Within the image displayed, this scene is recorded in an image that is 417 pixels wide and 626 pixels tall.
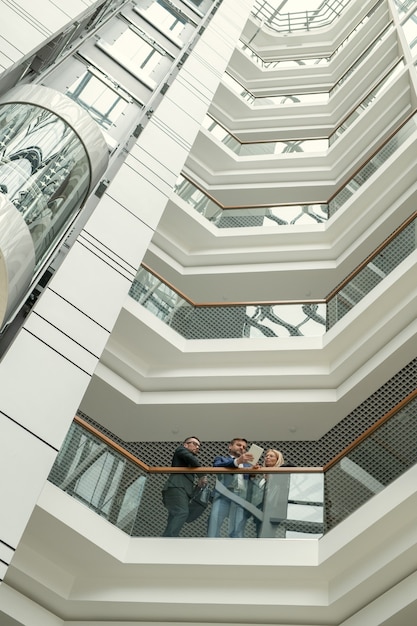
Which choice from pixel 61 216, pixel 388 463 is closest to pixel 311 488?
pixel 388 463

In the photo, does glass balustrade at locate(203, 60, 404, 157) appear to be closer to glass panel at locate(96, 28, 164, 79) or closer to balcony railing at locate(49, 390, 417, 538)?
glass panel at locate(96, 28, 164, 79)

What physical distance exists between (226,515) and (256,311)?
14.1 feet

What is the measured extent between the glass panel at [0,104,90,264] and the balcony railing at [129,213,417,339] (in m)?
4.28

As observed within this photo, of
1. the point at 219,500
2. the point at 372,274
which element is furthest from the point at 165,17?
the point at 219,500

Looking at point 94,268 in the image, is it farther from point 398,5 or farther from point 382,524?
point 398,5

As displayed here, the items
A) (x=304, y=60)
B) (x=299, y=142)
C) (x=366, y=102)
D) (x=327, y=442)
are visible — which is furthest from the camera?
(x=304, y=60)

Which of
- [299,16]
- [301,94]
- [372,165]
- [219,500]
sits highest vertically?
[299,16]

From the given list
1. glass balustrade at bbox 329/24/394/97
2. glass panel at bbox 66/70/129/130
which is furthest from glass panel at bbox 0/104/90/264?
glass balustrade at bbox 329/24/394/97

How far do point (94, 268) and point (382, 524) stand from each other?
4342 mm

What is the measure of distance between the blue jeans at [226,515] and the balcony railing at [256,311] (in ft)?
12.5

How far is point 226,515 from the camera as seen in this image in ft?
25.1

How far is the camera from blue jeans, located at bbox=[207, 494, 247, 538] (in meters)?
7.61

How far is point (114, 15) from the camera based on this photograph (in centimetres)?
1497

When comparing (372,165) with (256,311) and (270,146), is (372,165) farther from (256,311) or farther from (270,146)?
(270,146)
